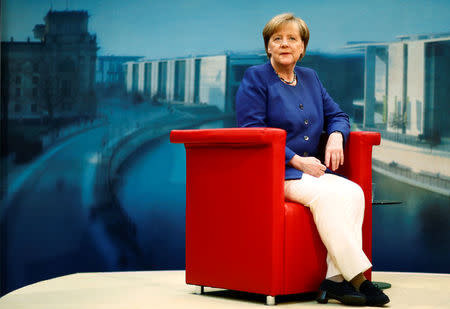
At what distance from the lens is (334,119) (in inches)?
117

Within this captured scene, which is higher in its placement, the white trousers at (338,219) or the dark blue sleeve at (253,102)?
the dark blue sleeve at (253,102)

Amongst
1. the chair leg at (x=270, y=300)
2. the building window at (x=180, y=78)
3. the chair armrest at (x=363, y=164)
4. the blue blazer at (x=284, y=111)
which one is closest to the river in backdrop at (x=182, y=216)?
the building window at (x=180, y=78)

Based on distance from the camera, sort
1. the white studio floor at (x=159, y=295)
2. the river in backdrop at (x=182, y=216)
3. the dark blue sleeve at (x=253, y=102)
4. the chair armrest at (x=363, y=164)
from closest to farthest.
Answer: the white studio floor at (x=159, y=295)
the dark blue sleeve at (x=253, y=102)
the chair armrest at (x=363, y=164)
the river in backdrop at (x=182, y=216)

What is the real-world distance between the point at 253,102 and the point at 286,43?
288mm

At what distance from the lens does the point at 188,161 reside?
290cm

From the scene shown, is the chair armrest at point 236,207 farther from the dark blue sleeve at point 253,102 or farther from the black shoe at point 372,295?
the black shoe at point 372,295

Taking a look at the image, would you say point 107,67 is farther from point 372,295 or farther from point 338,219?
point 372,295

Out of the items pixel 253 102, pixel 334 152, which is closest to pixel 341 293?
pixel 334 152

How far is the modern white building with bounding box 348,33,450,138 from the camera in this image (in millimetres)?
4809

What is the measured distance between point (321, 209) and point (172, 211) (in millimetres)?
2418

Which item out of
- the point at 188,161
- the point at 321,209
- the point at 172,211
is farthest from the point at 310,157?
the point at 172,211

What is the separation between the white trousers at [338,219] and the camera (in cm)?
252

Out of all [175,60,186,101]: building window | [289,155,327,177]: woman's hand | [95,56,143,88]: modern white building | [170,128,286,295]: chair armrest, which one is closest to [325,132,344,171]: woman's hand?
[289,155,327,177]: woman's hand

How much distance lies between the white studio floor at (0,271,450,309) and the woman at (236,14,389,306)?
0.13m
